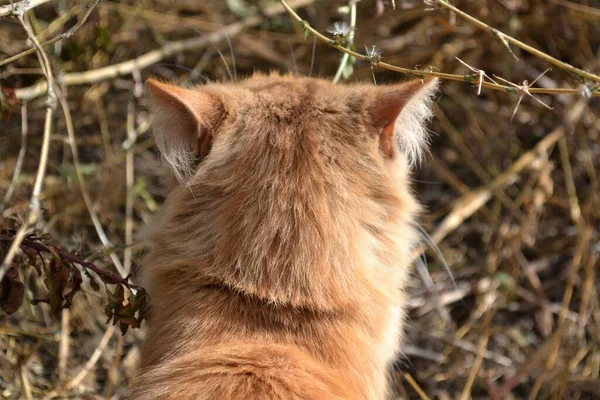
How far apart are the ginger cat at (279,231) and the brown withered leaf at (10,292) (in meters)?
0.35

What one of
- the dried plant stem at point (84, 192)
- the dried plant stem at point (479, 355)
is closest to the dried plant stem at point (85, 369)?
the dried plant stem at point (84, 192)

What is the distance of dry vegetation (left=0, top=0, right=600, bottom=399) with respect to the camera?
2738 millimetres

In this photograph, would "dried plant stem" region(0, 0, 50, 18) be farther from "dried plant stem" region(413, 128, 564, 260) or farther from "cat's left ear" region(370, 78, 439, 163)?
"dried plant stem" region(413, 128, 564, 260)

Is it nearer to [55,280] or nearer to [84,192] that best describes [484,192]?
[84,192]

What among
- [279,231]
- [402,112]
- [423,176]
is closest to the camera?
[279,231]

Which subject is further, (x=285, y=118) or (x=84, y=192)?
(x=84, y=192)

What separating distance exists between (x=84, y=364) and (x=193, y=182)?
48.6 inches

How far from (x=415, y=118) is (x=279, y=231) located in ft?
1.59

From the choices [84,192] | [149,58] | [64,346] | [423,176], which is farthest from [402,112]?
[423,176]

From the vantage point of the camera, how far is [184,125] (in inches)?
70.2

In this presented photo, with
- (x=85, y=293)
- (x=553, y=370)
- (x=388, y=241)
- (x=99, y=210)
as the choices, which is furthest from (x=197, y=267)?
(x=553, y=370)

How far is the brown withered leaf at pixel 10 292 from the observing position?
1.87m

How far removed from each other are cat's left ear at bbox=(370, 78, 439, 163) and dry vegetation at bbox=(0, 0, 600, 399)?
0.90 m

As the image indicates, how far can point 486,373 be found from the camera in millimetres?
2854
